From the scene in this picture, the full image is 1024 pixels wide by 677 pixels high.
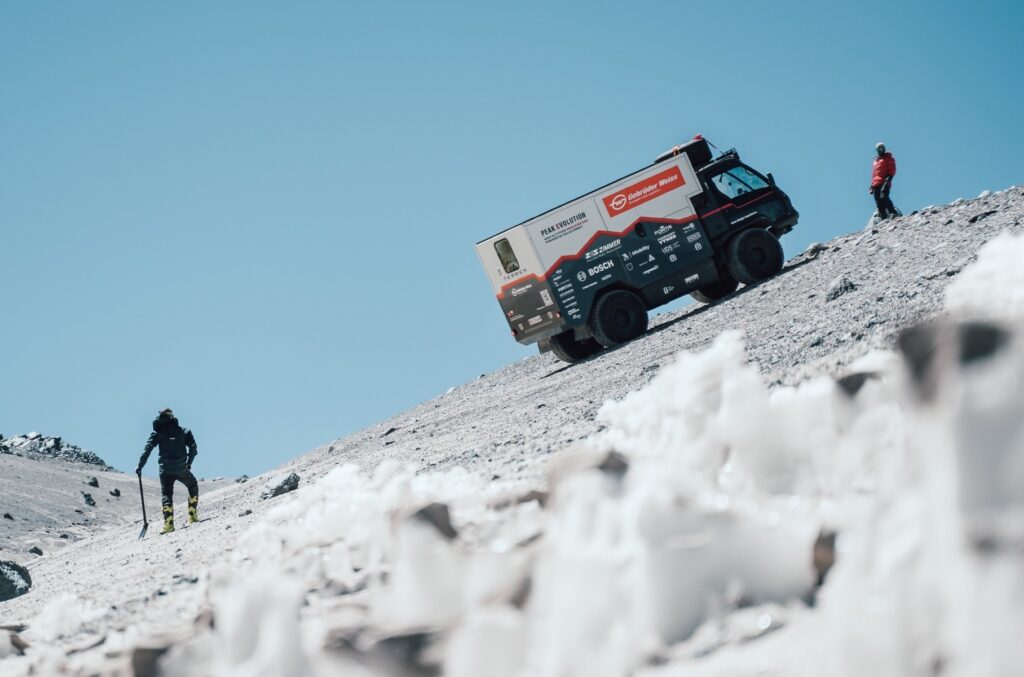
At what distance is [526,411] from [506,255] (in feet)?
19.9

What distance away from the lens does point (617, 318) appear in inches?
698

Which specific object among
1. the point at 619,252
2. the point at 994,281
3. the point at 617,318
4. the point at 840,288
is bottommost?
the point at 840,288

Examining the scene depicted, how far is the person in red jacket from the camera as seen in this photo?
2003 centimetres

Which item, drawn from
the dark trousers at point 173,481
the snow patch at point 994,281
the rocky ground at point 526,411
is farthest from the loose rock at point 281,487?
the snow patch at point 994,281

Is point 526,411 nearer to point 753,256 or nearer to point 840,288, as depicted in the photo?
point 840,288

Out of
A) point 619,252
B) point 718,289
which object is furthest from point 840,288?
point 718,289

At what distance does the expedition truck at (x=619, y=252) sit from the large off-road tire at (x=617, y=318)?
0.02 metres

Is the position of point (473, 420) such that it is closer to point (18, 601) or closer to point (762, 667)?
point (18, 601)

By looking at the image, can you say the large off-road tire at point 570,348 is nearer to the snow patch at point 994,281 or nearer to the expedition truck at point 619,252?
the expedition truck at point 619,252

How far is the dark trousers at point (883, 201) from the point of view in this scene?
67.2 ft

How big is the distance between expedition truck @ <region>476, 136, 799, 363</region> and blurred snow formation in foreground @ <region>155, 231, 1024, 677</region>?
12021mm

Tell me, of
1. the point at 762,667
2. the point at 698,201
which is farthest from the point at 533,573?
the point at 698,201

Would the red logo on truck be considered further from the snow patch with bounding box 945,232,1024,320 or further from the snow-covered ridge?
the snow-covered ridge

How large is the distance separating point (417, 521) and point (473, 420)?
358 inches
